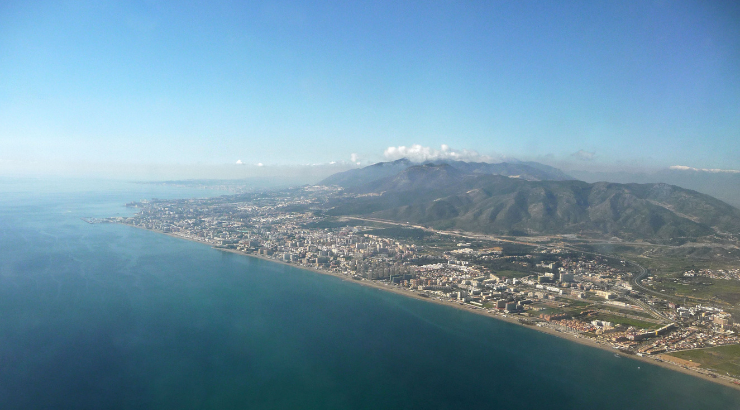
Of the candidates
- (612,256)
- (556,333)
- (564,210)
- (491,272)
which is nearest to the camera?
(556,333)

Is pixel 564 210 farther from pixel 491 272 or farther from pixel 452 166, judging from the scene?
pixel 452 166

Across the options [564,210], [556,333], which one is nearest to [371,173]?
[564,210]

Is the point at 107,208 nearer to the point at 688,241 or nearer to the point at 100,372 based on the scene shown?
the point at 100,372

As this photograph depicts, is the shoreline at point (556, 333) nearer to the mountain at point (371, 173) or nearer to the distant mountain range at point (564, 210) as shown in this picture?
the distant mountain range at point (564, 210)

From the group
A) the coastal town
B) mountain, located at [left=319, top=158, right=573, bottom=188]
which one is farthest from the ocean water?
mountain, located at [left=319, top=158, right=573, bottom=188]

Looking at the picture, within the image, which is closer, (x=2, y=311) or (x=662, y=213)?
(x=2, y=311)

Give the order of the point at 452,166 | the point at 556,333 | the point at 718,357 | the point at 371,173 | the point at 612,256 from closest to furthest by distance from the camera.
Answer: the point at 718,357 < the point at 556,333 < the point at 612,256 < the point at 452,166 < the point at 371,173

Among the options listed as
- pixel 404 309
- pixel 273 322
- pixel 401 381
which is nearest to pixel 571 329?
pixel 404 309
